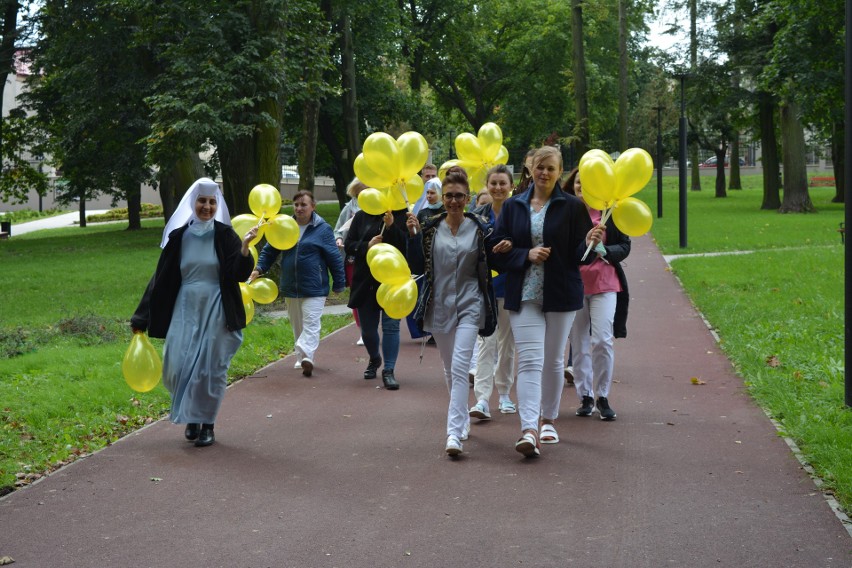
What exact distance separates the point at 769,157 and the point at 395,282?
39167mm

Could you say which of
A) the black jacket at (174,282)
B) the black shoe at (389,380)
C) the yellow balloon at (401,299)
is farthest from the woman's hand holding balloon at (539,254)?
the black shoe at (389,380)

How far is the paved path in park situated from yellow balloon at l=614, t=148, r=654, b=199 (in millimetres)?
1792

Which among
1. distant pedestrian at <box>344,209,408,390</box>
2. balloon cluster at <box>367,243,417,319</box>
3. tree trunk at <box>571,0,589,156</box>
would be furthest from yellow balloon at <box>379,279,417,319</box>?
tree trunk at <box>571,0,589,156</box>

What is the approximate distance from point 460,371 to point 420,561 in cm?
235

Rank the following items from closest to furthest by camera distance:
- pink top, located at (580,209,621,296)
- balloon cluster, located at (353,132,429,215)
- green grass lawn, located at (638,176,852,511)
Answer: green grass lawn, located at (638,176,852,511) → balloon cluster, located at (353,132,429,215) → pink top, located at (580,209,621,296)

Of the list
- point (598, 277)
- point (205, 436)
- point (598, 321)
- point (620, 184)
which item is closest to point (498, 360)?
point (598, 321)

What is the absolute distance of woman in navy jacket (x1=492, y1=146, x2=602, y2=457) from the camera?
24.0 feet

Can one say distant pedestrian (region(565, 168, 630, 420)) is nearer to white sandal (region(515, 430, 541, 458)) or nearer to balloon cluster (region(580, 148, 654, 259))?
balloon cluster (region(580, 148, 654, 259))

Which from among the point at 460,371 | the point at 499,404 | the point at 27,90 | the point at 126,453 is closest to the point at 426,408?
the point at 499,404

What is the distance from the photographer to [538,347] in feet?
24.1

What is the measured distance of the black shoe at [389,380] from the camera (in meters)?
10.1

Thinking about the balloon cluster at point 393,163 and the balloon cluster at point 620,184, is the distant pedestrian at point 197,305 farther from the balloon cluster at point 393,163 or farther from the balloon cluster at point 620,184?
the balloon cluster at point 620,184

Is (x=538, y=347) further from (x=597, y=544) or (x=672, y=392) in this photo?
(x=672, y=392)

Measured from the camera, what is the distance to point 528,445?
710 cm
